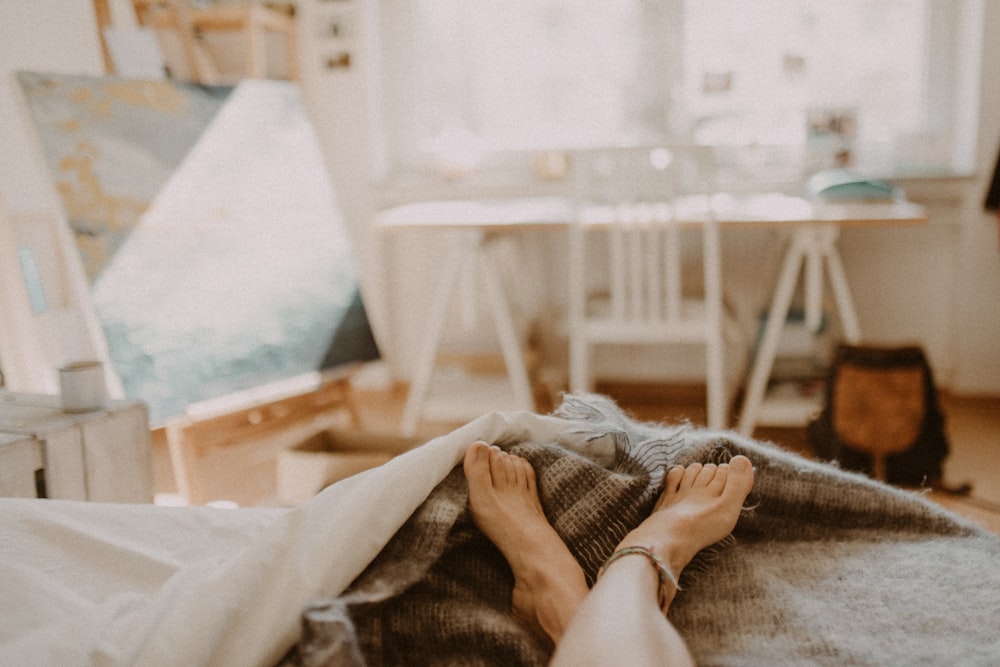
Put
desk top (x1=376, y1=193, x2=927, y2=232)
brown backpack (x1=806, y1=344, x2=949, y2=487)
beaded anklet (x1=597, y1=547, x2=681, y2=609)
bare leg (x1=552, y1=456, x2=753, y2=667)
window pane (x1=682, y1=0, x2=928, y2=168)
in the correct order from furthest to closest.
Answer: window pane (x1=682, y1=0, x2=928, y2=168) → desk top (x1=376, y1=193, x2=927, y2=232) → brown backpack (x1=806, y1=344, x2=949, y2=487) → beaded anklet (x1=597, y1=547, x2=681, y2=609) → bare leg (x1=552, y1=456, x2=753, y2=667)

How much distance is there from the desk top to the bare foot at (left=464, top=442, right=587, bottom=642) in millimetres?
1477

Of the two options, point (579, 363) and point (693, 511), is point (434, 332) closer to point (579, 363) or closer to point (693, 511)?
point (579, 363)

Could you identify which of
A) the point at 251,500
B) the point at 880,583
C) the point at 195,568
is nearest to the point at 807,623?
the point at 880,583

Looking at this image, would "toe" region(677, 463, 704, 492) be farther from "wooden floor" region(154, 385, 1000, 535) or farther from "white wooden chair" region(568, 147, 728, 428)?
"white wooden chair" region(568, 147, 728, 428)

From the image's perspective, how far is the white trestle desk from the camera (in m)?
2.25

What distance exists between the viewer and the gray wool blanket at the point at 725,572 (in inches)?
28.1

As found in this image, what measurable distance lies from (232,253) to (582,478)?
144 centimetres

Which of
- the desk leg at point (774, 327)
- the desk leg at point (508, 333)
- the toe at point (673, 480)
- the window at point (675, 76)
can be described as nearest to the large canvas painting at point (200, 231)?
the desk leg at point (508, 333)

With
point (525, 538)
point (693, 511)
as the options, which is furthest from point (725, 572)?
point (525, 538)

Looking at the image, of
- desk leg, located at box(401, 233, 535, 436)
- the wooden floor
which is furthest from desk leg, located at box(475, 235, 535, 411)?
the wooden floor

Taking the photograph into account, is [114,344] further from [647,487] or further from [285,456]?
[647,487]

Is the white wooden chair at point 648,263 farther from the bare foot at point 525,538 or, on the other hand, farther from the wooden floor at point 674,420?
the bare foot at point 525,538

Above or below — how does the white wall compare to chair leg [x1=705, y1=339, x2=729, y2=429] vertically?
above

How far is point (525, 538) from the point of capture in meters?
0.86
